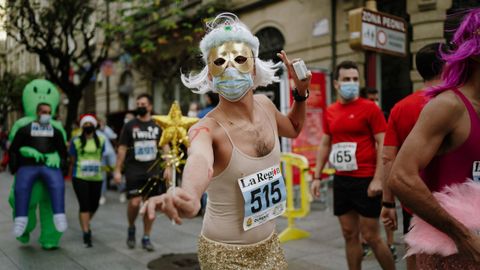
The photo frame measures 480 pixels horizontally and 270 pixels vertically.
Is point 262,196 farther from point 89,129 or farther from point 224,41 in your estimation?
point 89,129

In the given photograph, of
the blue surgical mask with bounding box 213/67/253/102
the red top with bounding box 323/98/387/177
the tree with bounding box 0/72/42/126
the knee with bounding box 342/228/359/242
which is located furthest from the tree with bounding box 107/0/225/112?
the blue surgical mask with bounding box 213/67/253/102

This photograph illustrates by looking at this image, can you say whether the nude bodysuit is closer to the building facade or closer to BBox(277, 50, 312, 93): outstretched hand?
BBox(277, 50, 312, 93): outstretched hand

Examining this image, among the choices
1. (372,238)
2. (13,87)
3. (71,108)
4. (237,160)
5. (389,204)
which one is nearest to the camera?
(237,160)

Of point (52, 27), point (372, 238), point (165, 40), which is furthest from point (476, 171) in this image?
point (52, 27)

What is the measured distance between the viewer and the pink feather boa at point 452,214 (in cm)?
173

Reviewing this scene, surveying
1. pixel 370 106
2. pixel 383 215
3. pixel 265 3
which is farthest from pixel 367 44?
pixel 265 3

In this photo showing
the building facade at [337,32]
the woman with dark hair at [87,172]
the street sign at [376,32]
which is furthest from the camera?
the building facade at [337,32]

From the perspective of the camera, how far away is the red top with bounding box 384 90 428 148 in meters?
3.14

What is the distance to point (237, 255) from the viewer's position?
2.22 metres

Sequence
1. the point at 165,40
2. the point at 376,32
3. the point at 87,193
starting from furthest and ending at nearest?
the point at 165,40
the point at 376,32
the point at 87,193

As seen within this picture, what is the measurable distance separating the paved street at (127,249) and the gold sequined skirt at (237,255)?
2513 millimetres

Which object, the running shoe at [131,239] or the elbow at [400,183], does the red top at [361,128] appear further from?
the running shoe at [131,239]

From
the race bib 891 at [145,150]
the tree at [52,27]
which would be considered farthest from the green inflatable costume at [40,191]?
the tree at [52,27]

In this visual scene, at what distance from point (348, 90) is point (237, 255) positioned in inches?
91.2
